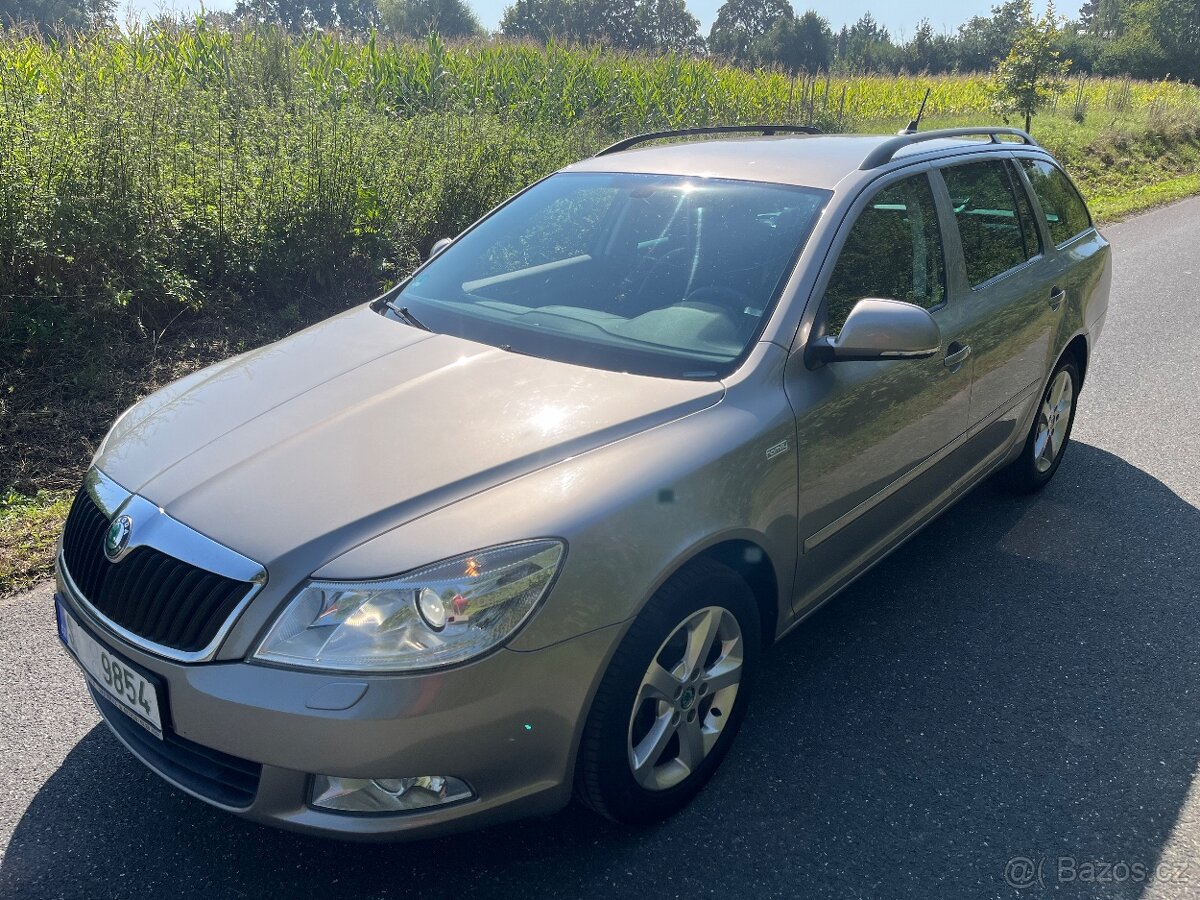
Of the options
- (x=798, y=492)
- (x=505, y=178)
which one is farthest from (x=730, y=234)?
(x=505, y=178)

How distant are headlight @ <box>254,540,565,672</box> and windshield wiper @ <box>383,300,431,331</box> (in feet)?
4.66

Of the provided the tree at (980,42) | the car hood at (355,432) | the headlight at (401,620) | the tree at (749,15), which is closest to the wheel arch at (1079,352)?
the car hood at (355,432)

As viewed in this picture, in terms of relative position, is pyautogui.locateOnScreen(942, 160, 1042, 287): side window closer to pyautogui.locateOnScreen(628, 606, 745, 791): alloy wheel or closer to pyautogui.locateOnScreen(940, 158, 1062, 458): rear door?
pyautogui.locateOnScreen(940, 158, 1062, 458): rear door

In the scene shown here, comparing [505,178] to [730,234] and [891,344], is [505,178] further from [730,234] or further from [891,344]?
[891,344]

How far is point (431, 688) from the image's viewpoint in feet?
6.54

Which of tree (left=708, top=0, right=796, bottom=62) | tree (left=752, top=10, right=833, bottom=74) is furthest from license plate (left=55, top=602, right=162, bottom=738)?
tree (left=708, top=0, right=796, bottom=62)

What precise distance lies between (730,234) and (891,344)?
72 centimetres

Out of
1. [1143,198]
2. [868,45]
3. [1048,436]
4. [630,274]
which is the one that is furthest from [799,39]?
[630,274]

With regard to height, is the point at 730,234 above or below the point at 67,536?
above

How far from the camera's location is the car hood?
2.21 m

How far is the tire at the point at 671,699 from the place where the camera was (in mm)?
2283

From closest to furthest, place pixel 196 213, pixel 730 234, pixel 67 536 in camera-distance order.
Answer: pixel 67 536, pixel 730 234, pixel 196 213

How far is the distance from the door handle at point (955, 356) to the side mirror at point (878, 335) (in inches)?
24.6

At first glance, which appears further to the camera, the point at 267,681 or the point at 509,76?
the point at 509,76
